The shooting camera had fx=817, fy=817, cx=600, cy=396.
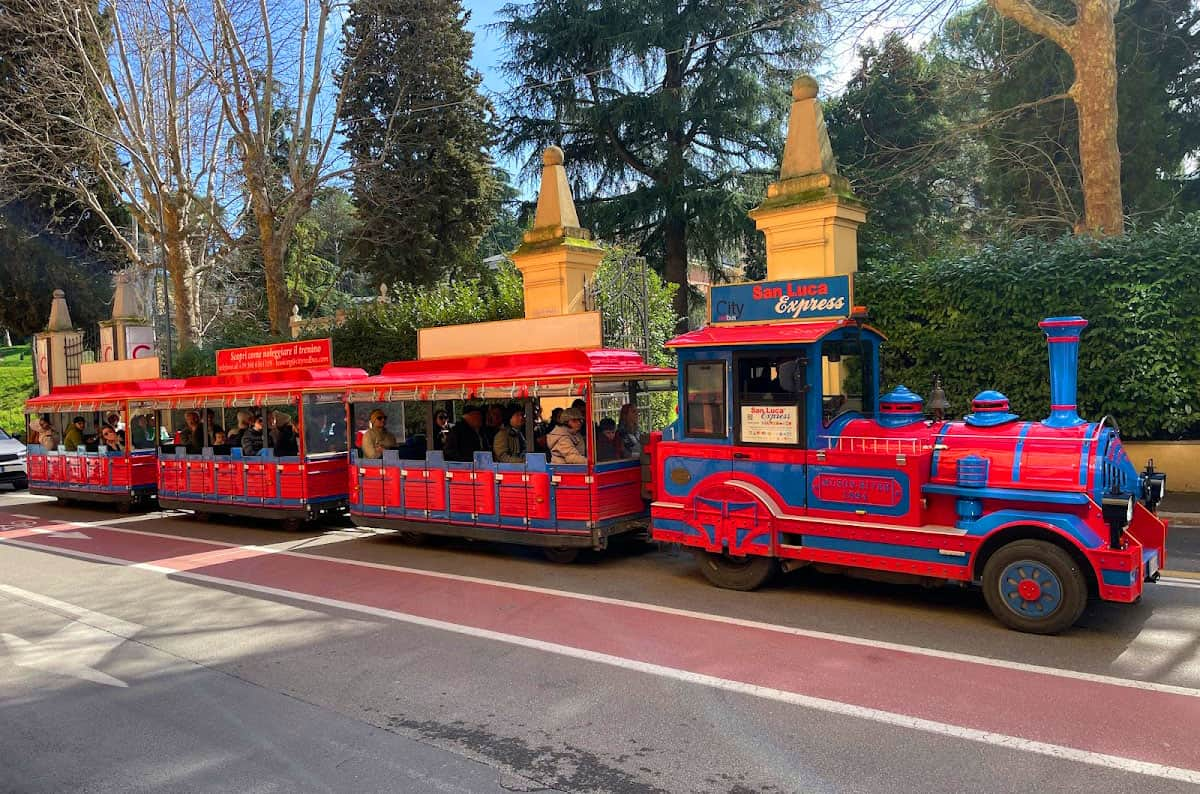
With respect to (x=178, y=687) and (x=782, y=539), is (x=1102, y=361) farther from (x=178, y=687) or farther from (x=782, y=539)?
(x=178, y=687)

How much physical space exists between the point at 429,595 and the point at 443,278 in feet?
72.1

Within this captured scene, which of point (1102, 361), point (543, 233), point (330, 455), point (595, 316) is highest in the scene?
point (543, 233)

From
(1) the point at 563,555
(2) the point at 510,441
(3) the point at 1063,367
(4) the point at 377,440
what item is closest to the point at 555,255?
(4) the point at 377,440

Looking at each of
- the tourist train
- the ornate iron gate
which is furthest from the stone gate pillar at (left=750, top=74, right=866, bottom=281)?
the tourist train

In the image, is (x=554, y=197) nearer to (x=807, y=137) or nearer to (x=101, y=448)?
(x=807, y=137)

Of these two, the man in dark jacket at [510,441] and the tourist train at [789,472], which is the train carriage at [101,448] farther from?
the man in dark jacket at [510,441]

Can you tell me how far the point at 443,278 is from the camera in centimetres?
2898

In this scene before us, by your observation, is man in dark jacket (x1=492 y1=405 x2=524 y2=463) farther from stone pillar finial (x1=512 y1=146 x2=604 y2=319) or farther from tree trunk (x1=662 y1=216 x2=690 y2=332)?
tree trunk (x1=662 y1=216 x2=690 y2=332)

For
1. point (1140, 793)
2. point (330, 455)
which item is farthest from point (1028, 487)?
point (330, 455)

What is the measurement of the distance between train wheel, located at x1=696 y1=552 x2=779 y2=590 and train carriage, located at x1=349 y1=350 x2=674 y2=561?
4.85ft

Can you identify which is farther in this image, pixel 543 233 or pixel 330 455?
pixel 543 233

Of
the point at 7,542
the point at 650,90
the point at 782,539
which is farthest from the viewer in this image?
the point at 650,90

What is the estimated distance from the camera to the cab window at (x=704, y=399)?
25.8 ft

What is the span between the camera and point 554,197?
14.7 meters
